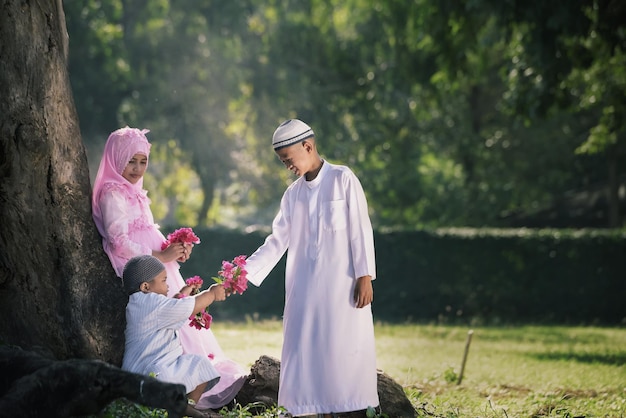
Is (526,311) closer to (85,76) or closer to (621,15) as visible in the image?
(621,15)

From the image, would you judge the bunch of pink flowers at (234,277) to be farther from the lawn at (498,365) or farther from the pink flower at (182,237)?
the lawn at (498,365)

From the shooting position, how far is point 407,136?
33.0 metres

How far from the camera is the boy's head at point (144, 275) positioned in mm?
6469

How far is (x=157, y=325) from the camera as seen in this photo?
6504mm

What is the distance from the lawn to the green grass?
0.4 inches

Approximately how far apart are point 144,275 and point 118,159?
1149mm

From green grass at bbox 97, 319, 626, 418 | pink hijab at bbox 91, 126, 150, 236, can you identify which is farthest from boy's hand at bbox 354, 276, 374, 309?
pink hijab at bbox 91, 126, 150, 236

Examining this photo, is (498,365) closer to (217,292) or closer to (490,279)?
(217,292)

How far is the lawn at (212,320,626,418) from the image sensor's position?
889 cm

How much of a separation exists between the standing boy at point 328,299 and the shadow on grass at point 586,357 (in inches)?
295

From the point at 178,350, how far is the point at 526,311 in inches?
634

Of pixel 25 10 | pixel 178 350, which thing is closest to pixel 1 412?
pixel 178 350

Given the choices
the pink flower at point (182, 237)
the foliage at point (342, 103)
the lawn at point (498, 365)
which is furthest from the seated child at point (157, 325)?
the foliage at point (342, 103)

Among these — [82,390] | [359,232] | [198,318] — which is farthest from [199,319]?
[82,390]
